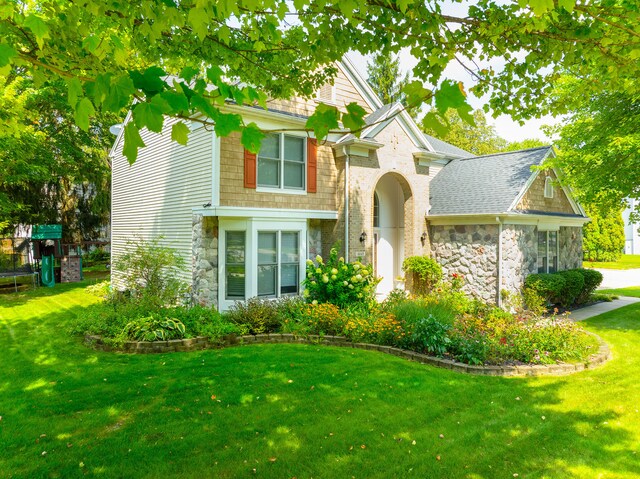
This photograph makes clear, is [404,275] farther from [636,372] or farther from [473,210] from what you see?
[636,372]

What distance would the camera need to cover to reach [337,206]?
1259cm

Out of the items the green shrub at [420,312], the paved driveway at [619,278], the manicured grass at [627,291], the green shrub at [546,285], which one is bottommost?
the manicured grass at [627,291]

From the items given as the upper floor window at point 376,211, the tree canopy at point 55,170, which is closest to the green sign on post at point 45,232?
the tree canopy at point 55,170

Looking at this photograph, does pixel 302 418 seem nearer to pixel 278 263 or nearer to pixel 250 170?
pixel 278 263

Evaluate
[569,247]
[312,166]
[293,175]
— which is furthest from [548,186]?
[293,175]

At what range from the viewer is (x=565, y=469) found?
4.20 meters

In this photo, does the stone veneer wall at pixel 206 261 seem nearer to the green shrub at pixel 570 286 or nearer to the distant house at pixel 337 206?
the distant house at pixel 337 206

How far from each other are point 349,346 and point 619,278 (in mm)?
22198

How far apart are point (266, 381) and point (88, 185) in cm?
2429

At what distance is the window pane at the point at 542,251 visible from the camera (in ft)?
45.7

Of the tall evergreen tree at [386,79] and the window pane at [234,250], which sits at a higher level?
the tall evergreen tree at [386,79]

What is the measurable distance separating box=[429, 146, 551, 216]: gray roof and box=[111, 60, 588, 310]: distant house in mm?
48

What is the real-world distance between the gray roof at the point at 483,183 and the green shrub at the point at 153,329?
31.5 ft

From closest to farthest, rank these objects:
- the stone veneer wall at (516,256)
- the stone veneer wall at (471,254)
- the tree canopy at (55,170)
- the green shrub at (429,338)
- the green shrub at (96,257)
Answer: the green shrub at (429,338)
the stone veneer wall at (516,256)
the stone veneer wall at (471,254)
the tree canopy at (55,170)
the green shrub at (96,257)
